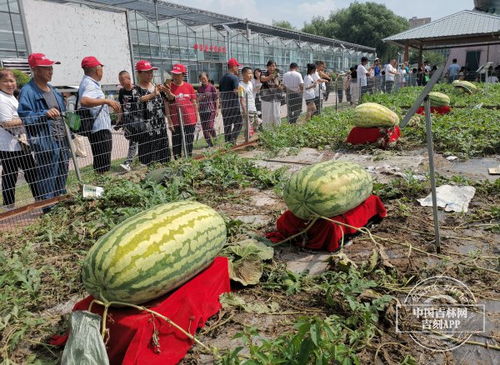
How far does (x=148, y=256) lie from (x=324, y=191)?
6.08ft

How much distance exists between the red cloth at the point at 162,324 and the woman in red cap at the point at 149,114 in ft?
15.6

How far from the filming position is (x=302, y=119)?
1361 cm

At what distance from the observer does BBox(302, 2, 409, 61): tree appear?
75.6 metres

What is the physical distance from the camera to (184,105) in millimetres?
7660

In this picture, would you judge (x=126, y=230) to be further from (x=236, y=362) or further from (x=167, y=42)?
(x=167, y=42)

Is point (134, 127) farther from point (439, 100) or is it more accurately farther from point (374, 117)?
point (439, 100)

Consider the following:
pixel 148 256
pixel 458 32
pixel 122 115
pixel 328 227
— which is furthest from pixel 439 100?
pixel 458 32

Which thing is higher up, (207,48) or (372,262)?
(207,48)

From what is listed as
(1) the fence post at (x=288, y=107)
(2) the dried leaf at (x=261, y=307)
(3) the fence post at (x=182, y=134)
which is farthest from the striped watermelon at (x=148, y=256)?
(1) the fence post at (x=288, y=107)

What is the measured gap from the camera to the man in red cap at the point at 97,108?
6.20 m

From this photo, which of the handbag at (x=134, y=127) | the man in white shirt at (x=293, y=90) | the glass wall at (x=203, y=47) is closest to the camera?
the handbag at (x=134, y=127)

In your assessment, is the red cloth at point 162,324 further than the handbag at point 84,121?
No

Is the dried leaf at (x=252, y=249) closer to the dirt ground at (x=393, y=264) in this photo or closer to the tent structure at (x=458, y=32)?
the dirt ground at (x=393, y=264)

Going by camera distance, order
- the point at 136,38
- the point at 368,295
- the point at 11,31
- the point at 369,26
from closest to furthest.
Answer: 1. the point at 368,295
2. the point at 11,31
3. the point at 136,38
4. the point at 369,26
